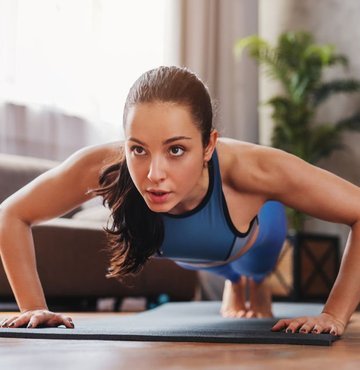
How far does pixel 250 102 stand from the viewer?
175 inches

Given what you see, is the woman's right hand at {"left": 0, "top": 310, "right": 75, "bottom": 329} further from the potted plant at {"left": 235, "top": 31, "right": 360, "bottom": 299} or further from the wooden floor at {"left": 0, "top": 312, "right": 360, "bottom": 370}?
the potted plant at {"left": 235, "top": 31, "right": 360, "bottom": 299}

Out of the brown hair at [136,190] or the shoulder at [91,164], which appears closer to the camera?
the brown hair at [136,190]

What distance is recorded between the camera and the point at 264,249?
6.95 feet

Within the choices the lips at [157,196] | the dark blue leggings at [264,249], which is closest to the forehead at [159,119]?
the lips at [157,196]

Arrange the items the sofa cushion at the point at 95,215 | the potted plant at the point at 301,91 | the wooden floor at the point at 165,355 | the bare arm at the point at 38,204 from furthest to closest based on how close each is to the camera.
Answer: the potted plant at the point at 301,91 < the sofa cushion at the point at 95,215 < the bare arm at the point at 38,204 < the wooden floor at the point at 165,355

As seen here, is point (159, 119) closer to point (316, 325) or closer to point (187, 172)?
point (187, 172)

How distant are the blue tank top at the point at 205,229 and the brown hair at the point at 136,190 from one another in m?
0.04

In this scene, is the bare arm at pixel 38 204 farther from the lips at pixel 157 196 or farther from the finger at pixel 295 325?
the finger at pixel 295 325

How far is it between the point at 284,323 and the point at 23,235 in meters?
0.57

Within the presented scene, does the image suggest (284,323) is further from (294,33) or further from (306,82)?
(294,33)

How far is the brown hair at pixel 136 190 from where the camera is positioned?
1.34 m

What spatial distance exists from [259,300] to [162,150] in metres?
1.11

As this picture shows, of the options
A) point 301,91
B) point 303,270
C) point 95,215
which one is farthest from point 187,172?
point 301,91

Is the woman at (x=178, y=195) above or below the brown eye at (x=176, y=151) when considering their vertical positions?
below
